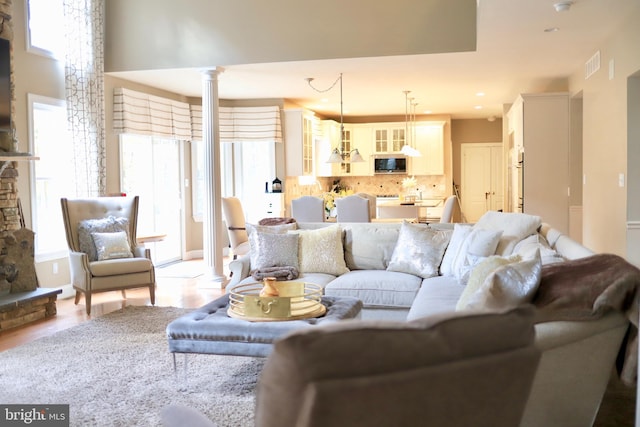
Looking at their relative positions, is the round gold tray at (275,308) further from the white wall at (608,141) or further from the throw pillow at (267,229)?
the white wall at (608,141)

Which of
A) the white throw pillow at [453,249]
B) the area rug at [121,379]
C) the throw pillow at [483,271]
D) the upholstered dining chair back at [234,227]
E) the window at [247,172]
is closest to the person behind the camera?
the throw pillow at [483,271]

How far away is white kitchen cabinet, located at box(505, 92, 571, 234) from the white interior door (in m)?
5.08

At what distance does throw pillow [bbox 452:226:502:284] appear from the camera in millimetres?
4309

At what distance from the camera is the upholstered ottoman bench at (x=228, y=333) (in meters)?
3.33

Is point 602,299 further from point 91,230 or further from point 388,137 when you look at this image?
point 388,137

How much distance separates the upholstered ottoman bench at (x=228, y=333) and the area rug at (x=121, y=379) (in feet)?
0.91

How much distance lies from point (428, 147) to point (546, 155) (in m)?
4.42

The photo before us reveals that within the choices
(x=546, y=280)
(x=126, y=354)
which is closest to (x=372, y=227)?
(x=126, y=354)

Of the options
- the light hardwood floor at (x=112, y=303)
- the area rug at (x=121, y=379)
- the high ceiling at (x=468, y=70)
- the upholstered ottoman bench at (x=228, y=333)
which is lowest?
the area rug at (x=121, y=379)

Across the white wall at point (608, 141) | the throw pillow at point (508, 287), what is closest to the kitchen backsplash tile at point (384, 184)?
the white wall at point (608, 141)

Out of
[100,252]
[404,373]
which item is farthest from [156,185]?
[404,373]

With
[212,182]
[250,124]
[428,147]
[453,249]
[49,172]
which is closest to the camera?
[453,249]

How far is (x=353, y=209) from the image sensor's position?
22.6ft

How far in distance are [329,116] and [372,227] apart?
743cm
